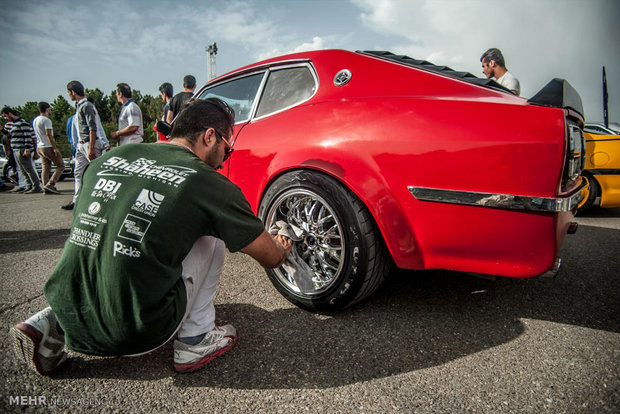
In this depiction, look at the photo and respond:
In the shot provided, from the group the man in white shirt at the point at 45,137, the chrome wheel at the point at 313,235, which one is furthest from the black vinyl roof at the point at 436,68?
the man in white shirt at the point at 45,137

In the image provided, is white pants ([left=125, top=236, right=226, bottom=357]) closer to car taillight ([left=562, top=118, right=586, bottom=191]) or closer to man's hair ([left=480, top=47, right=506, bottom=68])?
car taillight ([left=562, top=118, right=586, bottom=191])

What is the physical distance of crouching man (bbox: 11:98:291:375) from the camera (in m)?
1.16

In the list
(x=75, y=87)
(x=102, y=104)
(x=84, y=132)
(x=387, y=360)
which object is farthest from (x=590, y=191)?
(x=102, y=104)

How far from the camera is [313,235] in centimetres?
184

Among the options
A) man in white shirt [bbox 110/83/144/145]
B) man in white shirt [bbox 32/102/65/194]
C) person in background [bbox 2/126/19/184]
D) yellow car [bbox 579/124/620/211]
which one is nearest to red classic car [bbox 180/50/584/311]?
yellow car [bbox 579/124/620/211]

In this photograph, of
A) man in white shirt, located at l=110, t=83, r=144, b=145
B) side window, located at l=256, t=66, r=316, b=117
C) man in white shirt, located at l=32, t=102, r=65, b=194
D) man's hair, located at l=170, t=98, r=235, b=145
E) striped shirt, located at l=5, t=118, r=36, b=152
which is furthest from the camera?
striped shirt, located at l=5, t=118, r=36, b=152

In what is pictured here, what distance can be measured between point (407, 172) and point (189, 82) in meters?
4.43

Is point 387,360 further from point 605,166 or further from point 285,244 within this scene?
point 605,166

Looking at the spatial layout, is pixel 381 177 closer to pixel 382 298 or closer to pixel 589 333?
pixel 382 298

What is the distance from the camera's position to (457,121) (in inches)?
55.7

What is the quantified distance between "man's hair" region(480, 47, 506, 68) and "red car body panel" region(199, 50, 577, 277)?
7.96 feet

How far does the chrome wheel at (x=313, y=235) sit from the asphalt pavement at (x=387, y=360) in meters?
0.18

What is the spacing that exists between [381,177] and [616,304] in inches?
64.3

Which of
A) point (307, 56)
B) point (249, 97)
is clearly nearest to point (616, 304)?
point (307, 56)
